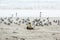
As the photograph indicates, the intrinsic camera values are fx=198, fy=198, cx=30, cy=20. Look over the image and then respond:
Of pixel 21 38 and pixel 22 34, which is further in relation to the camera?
pixel 22 34

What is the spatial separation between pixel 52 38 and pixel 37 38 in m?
0.73

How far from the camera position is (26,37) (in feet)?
31.9

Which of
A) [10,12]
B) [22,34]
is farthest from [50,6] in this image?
[22,34]

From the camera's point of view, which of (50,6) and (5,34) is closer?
(5,34)

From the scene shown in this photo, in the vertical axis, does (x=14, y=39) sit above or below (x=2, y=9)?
below

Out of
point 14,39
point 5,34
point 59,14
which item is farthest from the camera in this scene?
point 59,14

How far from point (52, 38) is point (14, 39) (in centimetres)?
185

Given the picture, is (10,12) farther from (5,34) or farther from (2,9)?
(5,34)

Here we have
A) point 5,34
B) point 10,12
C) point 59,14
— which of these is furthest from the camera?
point 10,12

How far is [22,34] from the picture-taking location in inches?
410

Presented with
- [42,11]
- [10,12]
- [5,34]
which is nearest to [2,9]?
[10,12]

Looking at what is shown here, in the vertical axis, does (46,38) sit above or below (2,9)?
below

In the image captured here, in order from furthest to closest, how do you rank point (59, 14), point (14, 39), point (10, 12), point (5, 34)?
point (10, 12) → point (59, 14) → point (5, 34) → point (14, 39)

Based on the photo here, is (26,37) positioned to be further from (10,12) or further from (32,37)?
(10,12)
